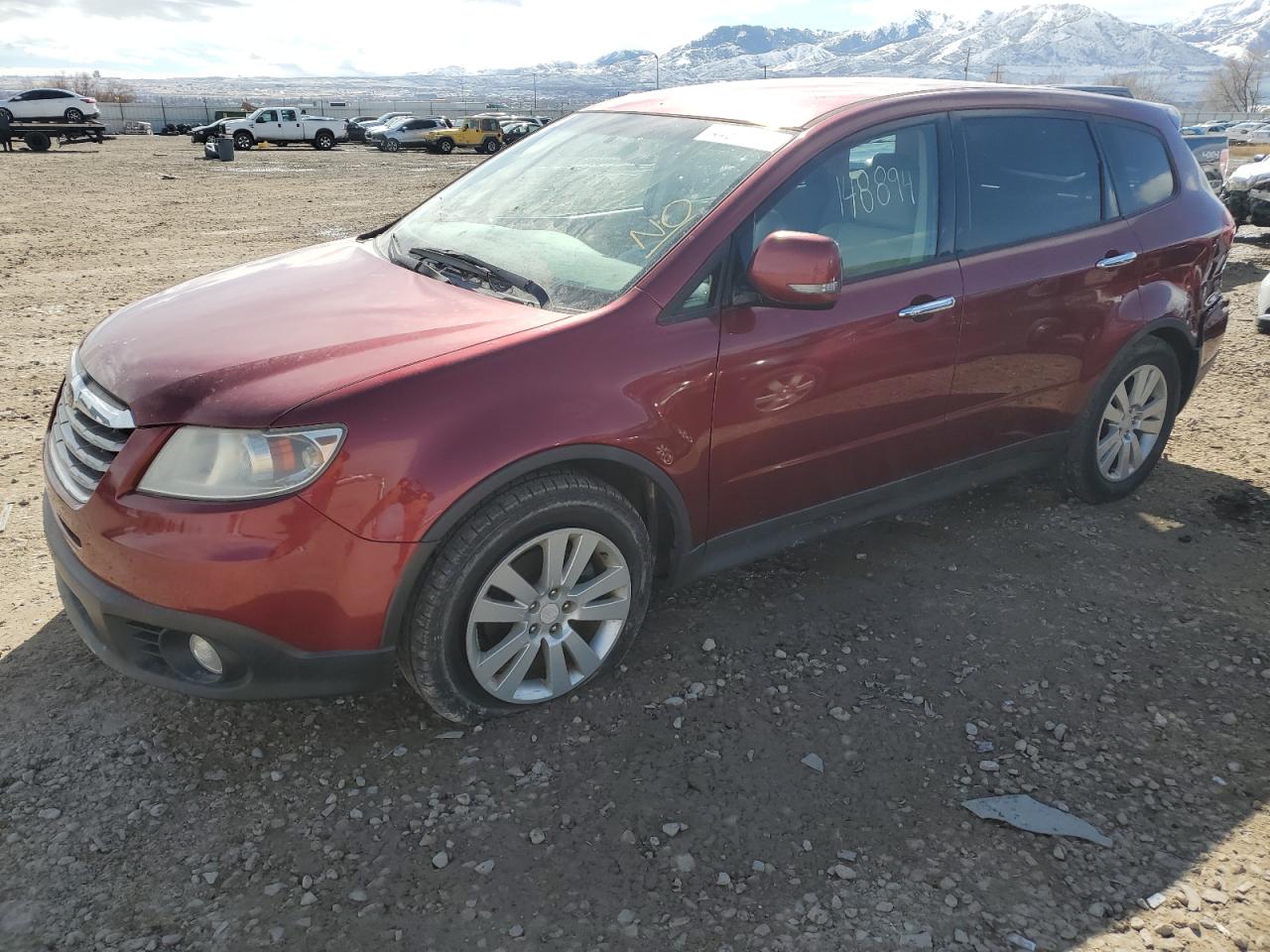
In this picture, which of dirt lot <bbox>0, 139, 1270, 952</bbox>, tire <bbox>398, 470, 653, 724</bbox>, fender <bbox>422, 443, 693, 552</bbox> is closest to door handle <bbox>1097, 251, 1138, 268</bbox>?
dirt lot <bbox>0, 139, 1270, 952</bbox>

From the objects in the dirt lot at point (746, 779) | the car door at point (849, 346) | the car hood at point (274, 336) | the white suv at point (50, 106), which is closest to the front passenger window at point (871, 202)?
the car door at point (849, 346)

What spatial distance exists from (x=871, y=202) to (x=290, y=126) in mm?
42145

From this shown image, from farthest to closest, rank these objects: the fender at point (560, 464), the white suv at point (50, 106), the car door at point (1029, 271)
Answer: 1. the white suv at point (50, 106)
2. the car door at point (1029, 271)
3. the fender at point (560, 464)

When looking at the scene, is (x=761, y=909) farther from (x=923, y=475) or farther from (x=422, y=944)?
(x=923, y=475)

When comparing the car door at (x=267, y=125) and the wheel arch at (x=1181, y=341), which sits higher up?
the car door at (x=267, y=125)

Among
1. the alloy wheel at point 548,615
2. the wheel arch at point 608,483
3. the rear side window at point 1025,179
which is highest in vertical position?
the rear side window at point 1025,179

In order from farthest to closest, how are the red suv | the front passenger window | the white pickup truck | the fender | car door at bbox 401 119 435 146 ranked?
1. car door at bbox 401 119 435 146
2. the white pickup truck
3. the front passenger window
4. the fender
5. the red suv

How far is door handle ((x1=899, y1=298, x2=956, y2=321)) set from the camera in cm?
341

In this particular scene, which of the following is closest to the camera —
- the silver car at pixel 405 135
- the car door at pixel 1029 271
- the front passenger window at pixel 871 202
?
the front passenger window at pixel 871 202

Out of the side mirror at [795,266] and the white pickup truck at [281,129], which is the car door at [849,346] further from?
the white pickup truck at [281,129]

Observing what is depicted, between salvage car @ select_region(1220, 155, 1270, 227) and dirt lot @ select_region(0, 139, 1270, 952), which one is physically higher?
salvage car @ select_region(1220, 155, 1270, 227)

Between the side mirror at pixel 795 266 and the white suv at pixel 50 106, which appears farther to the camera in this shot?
the white suv at pixel 50 106

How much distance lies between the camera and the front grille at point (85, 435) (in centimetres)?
258

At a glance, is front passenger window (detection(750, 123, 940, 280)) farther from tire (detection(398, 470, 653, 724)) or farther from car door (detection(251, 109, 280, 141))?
car door (detection(251, 109, 280, 141))
